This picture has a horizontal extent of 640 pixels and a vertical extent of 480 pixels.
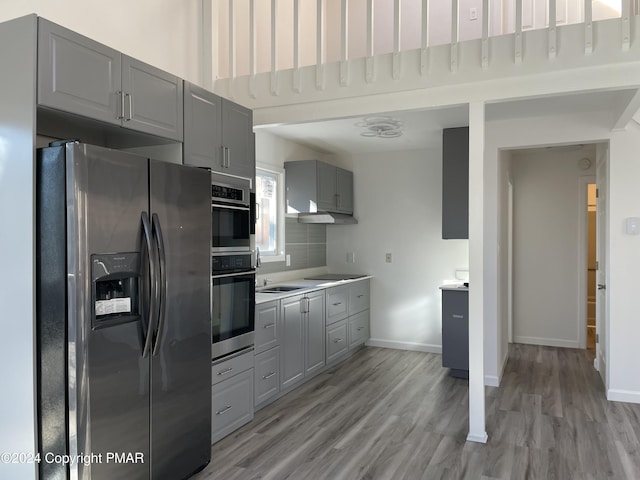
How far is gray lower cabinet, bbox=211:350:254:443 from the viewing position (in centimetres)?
303

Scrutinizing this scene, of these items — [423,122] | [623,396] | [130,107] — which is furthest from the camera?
[423,122]

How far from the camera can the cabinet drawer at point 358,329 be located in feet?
17.9

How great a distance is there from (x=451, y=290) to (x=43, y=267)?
368 cm

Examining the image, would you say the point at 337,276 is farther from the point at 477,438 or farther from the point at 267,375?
the point at 477,438

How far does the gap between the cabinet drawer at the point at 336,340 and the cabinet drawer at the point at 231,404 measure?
5.10 feet

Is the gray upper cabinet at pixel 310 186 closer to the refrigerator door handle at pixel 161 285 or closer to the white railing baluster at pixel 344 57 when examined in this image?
the white railing baluster at pixel 344 57

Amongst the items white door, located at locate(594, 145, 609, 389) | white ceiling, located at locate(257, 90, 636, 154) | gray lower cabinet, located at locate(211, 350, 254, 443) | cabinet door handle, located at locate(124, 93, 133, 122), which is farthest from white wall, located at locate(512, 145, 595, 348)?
cabinet door handle, located at locate(124, 93, 133, 122)

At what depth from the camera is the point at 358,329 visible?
5.65 meters

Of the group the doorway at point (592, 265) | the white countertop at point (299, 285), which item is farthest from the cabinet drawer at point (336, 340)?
the doorway at point (592, 265)

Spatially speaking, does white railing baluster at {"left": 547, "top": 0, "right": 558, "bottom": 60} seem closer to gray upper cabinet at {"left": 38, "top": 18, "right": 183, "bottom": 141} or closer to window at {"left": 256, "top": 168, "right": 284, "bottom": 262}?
gray upper cabinet at {"left": 38, "top": 18, "right": 183, "bottom": 141}

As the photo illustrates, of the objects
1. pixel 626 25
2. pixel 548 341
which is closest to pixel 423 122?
pixel 626 25

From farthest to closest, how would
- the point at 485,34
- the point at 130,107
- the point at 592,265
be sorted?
1. the point at 592,265
2. the point at 485,34
3. the point at 130,107

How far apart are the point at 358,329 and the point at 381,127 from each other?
2.41 meters

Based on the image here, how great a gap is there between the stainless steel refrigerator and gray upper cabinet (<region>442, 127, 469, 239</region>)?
2827mm
